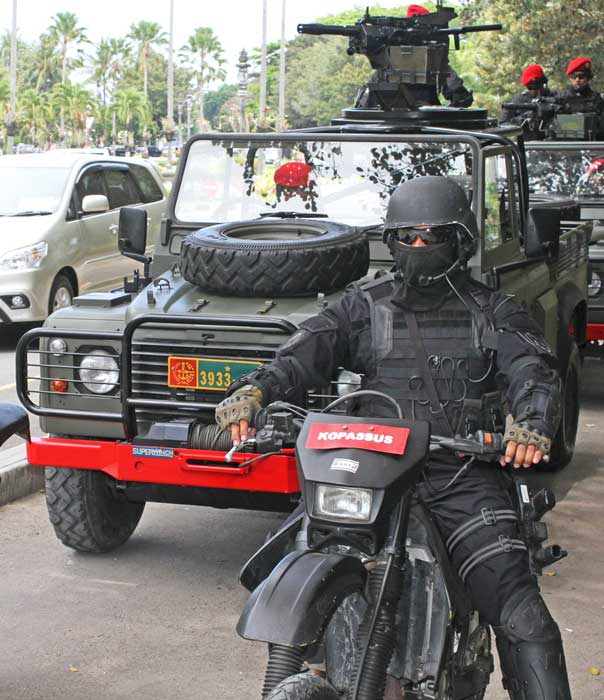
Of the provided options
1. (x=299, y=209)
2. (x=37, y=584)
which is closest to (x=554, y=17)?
(x=299, y=209)

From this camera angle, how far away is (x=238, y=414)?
A: 139 inches

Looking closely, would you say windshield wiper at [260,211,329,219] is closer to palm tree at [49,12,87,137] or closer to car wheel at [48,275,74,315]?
car wheel at [48,275,74,315]

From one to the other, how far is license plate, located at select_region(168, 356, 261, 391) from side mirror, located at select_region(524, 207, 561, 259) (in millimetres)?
2084

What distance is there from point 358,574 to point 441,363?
83 centimetres

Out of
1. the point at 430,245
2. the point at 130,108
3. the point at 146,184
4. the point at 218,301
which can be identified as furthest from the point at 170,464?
the point at 130,108

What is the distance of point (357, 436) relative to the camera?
3.07 m

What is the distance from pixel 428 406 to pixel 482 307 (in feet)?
1.14

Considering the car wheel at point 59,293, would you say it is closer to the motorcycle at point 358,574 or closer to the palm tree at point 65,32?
the motorcycle at point 358,574

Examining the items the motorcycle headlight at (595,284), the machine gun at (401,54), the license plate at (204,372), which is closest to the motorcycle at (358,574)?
the license plate at (204,372)

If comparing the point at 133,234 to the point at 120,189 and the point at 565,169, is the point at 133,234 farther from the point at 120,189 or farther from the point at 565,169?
the point at 120,189

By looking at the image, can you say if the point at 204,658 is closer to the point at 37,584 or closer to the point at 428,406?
the point at 37,584

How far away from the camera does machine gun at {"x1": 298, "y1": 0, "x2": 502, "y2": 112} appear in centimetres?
895

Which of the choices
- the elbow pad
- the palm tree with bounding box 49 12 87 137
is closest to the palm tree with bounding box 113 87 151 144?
the palm tree with bounding box 49 12 87 137

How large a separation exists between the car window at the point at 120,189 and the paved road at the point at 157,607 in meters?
7.30
